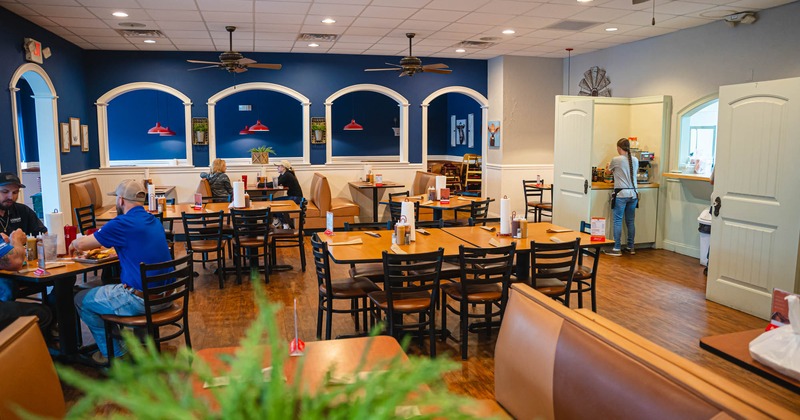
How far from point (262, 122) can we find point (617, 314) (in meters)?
10.8

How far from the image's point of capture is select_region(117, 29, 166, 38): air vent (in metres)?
8.06

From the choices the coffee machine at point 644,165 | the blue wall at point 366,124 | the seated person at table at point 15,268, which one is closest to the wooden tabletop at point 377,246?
the seated person at table at point 15,268

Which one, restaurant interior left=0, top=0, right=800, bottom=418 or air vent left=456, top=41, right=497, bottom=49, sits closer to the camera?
restaurant interior left=0, top=0, right=800, bottom=418

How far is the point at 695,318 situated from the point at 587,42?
5353 mm

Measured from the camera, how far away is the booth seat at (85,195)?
27.7ft

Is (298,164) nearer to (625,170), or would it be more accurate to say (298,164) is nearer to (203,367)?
(625,170)

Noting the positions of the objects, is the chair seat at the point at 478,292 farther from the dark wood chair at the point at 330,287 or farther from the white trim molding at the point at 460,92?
the white trim molding at the point at 460,92

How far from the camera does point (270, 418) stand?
3.03 ft

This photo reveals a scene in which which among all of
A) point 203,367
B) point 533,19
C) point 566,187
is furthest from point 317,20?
point 203,367

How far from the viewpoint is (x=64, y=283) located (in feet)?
13.3

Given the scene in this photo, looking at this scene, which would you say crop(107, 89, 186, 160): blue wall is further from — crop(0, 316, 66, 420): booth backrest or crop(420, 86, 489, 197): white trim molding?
crop(0, 316, 66, 420): booth backrest

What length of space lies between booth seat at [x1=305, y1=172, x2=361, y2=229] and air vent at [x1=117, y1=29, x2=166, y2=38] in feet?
10.8

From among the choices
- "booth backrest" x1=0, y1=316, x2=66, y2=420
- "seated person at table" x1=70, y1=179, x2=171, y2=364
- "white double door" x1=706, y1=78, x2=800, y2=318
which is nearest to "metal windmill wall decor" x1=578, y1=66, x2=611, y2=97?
"white double door" x1=706, y1=78, x2=800, y2=318

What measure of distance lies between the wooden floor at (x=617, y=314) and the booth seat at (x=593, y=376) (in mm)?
1192
